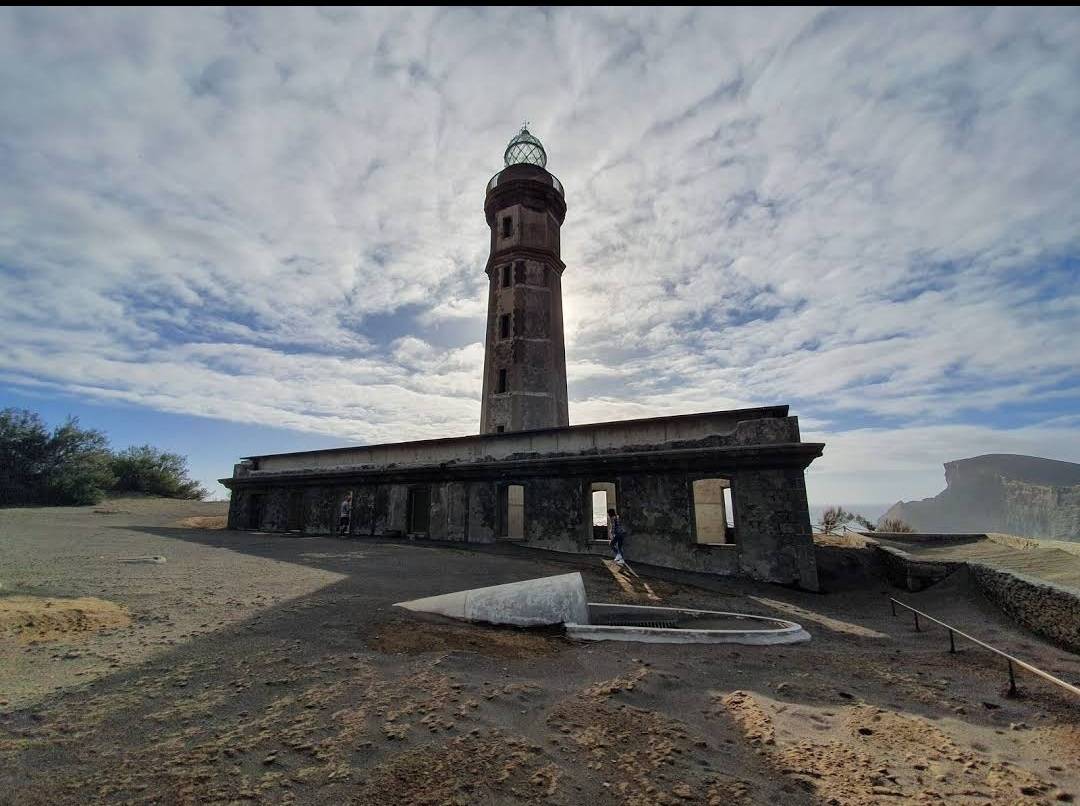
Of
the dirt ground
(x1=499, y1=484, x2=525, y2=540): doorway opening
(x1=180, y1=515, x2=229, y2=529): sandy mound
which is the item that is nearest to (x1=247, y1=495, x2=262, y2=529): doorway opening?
(x1=180, y1=515, x2=229, y2=529): sandy mound

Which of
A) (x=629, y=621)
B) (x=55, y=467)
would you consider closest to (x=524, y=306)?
(x=629, y=621)

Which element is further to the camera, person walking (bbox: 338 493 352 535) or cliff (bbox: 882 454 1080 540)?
cliff (bbox: 882 454 1080 540)

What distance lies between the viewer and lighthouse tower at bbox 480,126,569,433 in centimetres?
2035

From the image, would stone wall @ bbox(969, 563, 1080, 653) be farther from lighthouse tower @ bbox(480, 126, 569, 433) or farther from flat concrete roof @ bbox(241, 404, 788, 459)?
lighthouse tower @ bbox(480, 126, 569, 433)

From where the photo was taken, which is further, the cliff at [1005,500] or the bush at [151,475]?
the cliff at [1005,500]

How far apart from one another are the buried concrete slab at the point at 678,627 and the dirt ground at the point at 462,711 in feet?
0.74

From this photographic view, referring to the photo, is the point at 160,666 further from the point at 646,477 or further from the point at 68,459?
the point at 68,459

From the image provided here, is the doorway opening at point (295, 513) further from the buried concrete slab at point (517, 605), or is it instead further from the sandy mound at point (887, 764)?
the sandy mound at point (887, 764)

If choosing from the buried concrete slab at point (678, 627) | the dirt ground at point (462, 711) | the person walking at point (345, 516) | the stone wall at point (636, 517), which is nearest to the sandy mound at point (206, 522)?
the stone wall at point (636, 517)

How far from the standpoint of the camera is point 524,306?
2123 cm

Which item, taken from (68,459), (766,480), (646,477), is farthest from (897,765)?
(68,459)

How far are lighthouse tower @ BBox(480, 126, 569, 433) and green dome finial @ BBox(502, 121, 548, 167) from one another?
11.7 feet

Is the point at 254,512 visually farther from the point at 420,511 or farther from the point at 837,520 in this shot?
the point at 837,520

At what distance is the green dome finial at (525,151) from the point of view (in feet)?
87.4
